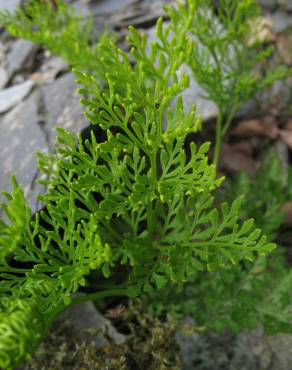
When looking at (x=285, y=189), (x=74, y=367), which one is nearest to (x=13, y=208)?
(x=74, y=367)

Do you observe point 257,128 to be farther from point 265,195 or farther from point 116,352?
point 116,352

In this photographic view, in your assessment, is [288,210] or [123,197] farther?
[288,210]

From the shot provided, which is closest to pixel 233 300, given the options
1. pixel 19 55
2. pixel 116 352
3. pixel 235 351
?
pixel 235 351

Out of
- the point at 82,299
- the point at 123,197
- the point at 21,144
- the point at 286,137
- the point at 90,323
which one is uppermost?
the point at 21,144

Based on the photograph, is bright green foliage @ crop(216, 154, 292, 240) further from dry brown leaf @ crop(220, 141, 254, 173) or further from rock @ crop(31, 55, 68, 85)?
rock @ crop(31, 55, 68, 85)

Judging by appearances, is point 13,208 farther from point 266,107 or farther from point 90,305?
point 266,107

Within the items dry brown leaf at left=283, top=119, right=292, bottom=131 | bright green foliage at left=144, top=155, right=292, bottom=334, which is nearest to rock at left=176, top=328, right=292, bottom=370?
bright green foliage at left=144, top=155, right=292, bottom=334

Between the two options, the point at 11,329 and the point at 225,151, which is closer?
the point at 11,329
